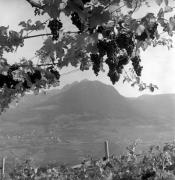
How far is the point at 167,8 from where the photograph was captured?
5320mm

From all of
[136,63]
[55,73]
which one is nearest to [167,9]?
[136,63]

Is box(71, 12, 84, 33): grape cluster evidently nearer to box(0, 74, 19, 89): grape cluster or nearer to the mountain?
box(0, 74, 19, 89): grape cluster

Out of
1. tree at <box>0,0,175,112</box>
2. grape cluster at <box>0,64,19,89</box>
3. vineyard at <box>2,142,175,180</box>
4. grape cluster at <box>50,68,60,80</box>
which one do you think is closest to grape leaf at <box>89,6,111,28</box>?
tree at <box>0,0,175,112</box>

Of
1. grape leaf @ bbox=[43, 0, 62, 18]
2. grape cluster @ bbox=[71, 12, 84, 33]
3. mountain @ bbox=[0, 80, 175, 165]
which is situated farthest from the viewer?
mountain @ bbox=[0, 80, 175, 165]

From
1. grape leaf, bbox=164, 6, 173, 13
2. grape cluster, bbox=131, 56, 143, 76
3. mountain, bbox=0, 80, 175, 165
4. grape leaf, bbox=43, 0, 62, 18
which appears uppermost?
mountain, bbox=0, 80, 175, 165

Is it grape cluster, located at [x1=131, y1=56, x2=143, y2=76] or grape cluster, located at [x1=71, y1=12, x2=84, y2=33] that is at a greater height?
grape cluster, located at [x1=71, y1=12, x2=84, y2=33]

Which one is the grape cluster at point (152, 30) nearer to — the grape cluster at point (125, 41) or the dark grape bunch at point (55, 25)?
the grape cluster at point (125, 41)

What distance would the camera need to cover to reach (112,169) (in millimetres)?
10617

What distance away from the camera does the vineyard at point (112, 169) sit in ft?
30.8

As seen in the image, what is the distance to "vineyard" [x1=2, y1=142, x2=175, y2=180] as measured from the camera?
938 centimetres

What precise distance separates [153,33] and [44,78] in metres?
2.45

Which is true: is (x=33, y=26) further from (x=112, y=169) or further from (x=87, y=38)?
(x=112, y=169)

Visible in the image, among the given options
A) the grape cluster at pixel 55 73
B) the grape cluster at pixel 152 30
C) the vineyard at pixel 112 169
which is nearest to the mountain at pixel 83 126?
the vineyard at pixel 112 169

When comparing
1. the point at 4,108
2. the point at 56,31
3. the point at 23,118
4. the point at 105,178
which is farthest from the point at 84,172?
the point at 23,118
